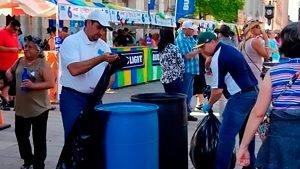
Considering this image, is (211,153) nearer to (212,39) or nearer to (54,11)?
(212,39)

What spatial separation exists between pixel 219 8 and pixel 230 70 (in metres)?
47.8

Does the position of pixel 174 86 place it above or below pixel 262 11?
below

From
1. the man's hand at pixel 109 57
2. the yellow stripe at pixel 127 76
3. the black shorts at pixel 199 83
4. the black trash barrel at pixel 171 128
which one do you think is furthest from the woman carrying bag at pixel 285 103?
the yellow stripe at pixel 127 76

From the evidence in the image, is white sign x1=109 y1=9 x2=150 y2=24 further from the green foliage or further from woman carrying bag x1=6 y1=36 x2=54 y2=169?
the green foliage

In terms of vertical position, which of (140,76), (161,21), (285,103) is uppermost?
(161,21)

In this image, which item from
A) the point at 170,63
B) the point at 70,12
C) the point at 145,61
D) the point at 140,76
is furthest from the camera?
the point at 145,61

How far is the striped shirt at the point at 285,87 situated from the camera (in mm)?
3195

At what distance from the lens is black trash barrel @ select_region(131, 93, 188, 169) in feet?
15.7

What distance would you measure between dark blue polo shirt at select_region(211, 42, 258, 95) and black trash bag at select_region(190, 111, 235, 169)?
0.43 m

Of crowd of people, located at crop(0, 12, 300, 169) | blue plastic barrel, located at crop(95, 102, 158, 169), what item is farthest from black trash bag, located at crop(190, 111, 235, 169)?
blue plastic barrel, located at crop(95, 102, 158, 169)

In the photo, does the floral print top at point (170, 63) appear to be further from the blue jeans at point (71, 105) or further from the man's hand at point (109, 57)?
the man's hand at point (109, 57)

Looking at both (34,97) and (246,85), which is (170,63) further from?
(246,85)

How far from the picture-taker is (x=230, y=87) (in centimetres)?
512

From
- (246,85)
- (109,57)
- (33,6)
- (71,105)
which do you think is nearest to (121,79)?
(33,6)
